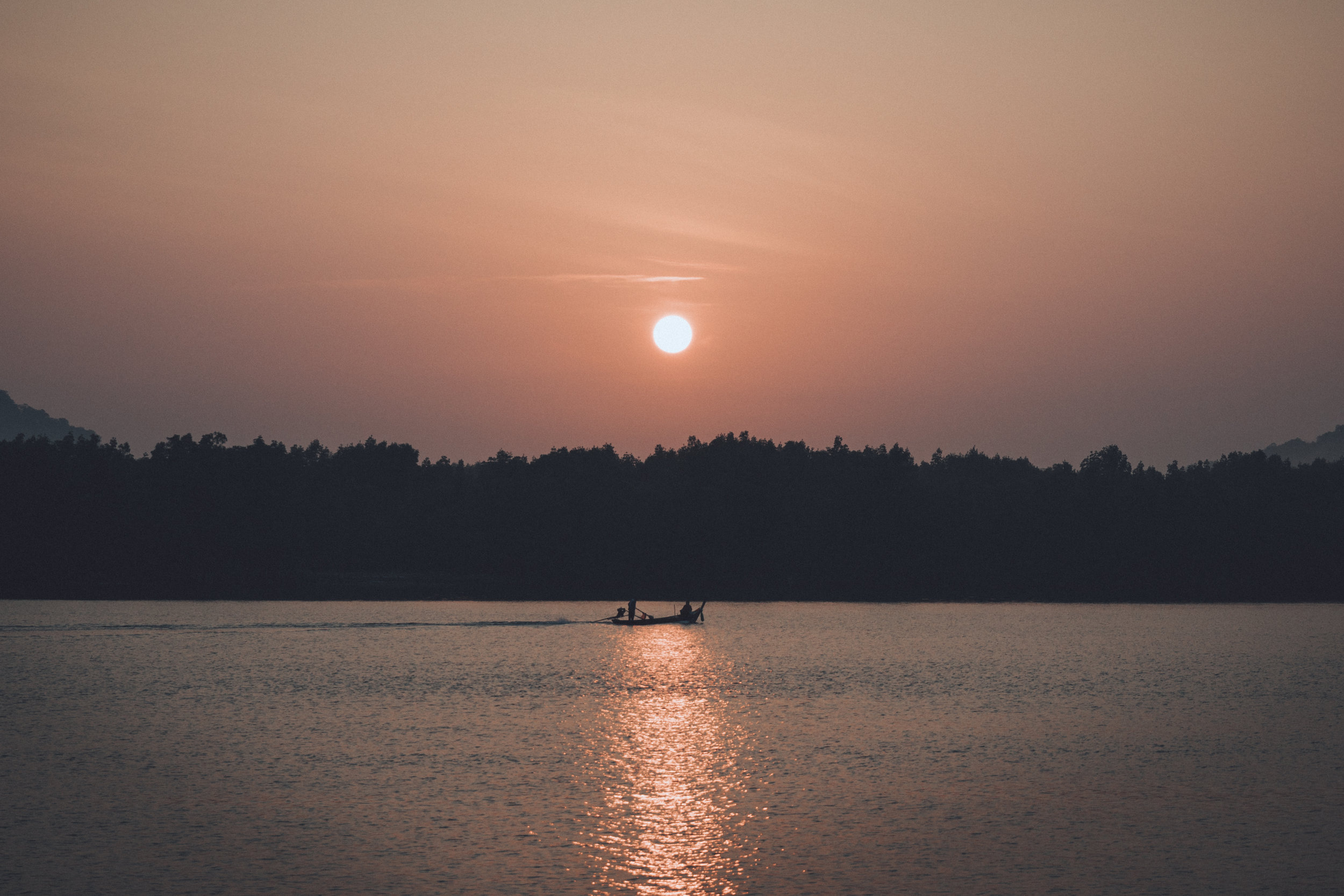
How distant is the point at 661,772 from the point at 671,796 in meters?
3.31

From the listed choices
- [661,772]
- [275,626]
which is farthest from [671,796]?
[275,626]

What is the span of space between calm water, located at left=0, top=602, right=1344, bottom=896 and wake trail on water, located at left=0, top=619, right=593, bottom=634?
11.7m

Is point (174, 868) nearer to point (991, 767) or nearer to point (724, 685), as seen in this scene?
point (991, 767)

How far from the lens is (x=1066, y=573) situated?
153 m

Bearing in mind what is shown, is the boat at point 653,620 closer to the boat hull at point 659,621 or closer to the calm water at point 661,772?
the boat hull at point 659,621

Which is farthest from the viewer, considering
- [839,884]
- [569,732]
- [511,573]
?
[511,573]

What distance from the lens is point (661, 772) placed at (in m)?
33.0

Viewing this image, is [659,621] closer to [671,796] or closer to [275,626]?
[275,626]

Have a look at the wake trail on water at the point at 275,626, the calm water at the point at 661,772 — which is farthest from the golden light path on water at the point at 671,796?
the wake trail on water at the point at 275,626

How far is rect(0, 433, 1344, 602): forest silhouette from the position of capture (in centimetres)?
14750

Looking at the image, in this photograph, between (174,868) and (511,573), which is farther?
(511,573)

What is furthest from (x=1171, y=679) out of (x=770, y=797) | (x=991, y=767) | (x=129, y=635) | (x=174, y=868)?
(x=129, y=635)

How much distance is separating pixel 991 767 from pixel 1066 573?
126444 mm

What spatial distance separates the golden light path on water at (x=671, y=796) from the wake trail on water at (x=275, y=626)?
134ft
